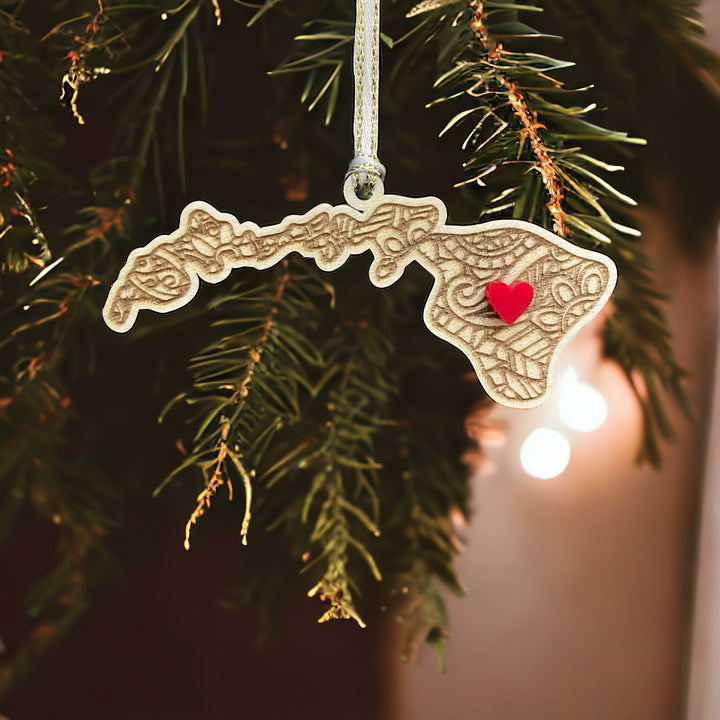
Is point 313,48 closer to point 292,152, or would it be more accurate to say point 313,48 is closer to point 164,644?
point 292,152

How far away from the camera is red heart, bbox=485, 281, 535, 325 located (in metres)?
0.23

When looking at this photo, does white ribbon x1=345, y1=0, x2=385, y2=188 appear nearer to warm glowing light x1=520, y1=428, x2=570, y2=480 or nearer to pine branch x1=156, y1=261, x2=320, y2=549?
pine branch x1=156, y1=261, x2=320, y2=549

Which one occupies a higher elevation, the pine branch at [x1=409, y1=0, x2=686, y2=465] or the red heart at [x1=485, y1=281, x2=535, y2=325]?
the pine branch at [x1=409, y1=0, x2=686, y2=465]

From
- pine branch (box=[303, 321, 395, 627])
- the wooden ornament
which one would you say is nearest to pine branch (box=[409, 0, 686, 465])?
the wooden ornament

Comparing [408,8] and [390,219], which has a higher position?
[408,8]

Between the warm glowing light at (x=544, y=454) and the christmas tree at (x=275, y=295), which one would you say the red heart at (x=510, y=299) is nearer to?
the christmas tree at (x=275, y=295)

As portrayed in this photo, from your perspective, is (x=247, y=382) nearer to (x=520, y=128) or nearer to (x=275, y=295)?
(x=275, y=295)

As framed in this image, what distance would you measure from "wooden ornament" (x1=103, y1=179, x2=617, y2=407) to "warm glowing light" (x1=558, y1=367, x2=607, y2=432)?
0.67ft

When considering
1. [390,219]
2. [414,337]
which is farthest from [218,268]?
[414,337]

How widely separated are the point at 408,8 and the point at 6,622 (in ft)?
1.66

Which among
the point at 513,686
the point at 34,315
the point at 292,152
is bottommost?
the point at 513,686

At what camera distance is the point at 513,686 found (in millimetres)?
434

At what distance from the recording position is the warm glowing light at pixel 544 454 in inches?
16.9

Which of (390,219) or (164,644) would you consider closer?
(390,219)
